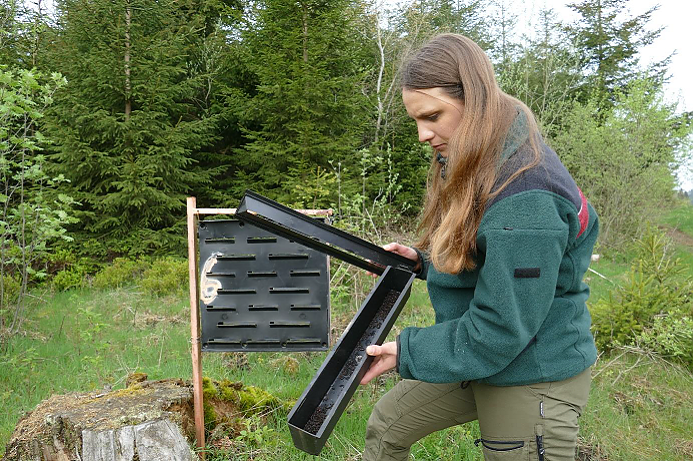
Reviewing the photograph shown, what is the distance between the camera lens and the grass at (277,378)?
327 cm

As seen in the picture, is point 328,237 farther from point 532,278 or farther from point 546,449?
point 546,449

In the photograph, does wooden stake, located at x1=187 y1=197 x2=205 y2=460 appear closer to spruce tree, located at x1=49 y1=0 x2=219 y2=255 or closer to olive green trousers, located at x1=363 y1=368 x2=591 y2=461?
olive green trousers, located at x1=363 y1=368 x2=591 y2=461

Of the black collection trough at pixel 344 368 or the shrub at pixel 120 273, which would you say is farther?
the shrub at pixel 120 273

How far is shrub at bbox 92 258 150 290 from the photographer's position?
8709mm

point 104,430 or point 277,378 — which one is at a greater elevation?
point 104,430

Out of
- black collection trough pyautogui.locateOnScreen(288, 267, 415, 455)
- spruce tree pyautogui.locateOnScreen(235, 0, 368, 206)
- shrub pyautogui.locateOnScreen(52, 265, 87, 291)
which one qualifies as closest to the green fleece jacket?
black collection trough pyautogui.locateOnScreen(288, 267, 415, 455)

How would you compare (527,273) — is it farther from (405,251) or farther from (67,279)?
(67,279)

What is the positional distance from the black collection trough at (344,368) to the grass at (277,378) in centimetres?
137

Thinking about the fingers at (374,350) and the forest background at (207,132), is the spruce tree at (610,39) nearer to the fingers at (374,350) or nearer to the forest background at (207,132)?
the forest background at (207,132)

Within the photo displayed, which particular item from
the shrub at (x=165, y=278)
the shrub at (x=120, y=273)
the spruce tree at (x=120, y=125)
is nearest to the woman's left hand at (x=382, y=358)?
the shrub at (x=165, y=278)

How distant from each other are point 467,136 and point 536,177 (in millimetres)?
239

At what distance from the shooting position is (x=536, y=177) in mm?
1503

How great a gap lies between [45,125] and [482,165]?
987 centimetres

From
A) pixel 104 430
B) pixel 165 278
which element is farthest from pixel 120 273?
pixel 104 430
